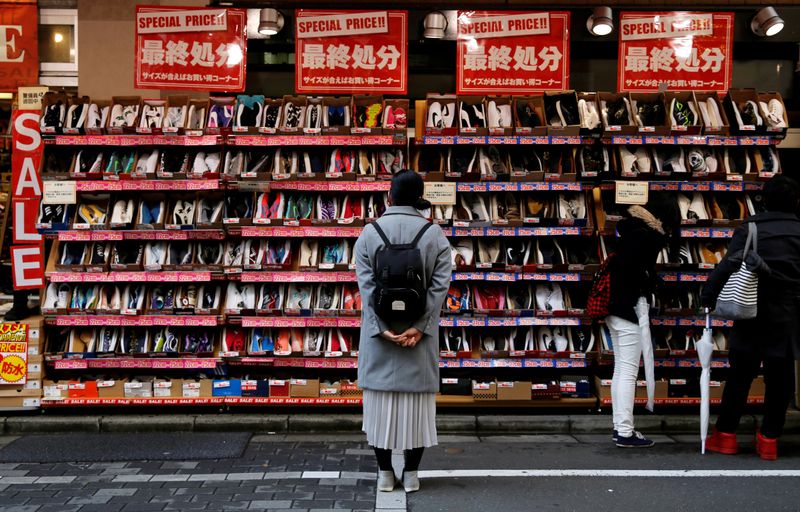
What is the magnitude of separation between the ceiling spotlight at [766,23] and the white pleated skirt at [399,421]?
656 centimetres

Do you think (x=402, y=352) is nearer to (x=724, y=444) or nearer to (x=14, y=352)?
(x=724, y=444)

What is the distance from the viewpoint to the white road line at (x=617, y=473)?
541 cm

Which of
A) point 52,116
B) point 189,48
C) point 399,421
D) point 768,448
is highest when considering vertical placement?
point 189,48

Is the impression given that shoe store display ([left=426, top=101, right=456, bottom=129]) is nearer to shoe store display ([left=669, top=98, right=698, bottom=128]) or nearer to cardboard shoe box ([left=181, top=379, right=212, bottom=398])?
shoe store display ([left=669, top=98, right=698, bottom=128])

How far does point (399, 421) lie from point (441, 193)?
8.96 ft

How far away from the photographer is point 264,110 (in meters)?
7.26

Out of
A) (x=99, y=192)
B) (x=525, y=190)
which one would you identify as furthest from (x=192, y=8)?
(x=525, y=190)

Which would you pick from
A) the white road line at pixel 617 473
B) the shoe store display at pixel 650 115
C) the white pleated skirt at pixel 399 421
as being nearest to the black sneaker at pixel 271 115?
the white pleated skirt at pixel 399 421

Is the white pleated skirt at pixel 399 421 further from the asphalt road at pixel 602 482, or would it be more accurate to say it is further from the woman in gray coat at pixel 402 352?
the asphalt road at pixel 602 482

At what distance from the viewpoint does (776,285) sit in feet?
18.8

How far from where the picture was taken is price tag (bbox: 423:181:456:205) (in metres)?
6.93

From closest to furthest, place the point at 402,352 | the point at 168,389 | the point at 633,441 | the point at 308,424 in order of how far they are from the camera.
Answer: the point at 402,352
the point at 633,441
the point at 308,424
the point at 168,389

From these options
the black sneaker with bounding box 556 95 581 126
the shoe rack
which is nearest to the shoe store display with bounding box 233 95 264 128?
the shoe rack

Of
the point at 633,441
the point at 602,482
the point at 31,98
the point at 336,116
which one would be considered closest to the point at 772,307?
the point at 633,441
